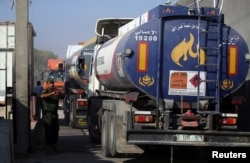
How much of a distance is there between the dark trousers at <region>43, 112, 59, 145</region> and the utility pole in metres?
0.50

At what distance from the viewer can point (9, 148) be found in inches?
340

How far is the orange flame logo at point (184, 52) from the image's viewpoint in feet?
33.0

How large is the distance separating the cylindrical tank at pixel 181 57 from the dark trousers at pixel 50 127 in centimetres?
363

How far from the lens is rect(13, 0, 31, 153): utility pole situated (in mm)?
12742

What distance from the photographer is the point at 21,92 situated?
42.0 ft

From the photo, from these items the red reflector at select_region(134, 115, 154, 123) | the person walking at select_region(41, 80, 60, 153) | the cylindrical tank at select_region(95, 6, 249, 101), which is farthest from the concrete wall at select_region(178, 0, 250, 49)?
the person walking at select_region(41, 80, 60, 153)

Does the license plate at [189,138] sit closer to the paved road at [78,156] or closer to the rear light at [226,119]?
the rear light at [226,119]

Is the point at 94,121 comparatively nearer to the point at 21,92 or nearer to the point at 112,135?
the point at 21,92

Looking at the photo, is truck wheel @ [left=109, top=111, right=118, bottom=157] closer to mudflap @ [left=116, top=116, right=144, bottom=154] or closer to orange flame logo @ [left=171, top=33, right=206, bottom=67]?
mudflap @ [left=116, top=116, right=144, bottom=154]

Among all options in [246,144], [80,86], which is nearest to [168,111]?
[246,144]

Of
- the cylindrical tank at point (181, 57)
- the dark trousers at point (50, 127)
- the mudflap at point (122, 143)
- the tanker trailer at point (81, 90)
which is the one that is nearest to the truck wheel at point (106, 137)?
the mudflap at point (122, 143)

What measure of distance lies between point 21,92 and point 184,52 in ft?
15.2

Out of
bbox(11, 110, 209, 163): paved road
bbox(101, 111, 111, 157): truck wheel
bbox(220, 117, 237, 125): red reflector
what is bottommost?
bbox(11, 110, 209, 163): paved road

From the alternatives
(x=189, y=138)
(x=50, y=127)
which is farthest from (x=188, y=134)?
(x=50, y=127)
